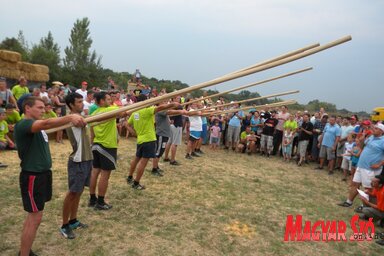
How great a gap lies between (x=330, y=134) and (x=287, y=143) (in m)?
1.68

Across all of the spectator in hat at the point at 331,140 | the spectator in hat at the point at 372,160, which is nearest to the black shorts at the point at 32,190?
the spectator in hat at the point at 372,160

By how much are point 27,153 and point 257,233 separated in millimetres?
3563

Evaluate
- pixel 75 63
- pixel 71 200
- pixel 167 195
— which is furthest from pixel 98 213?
pixel 75 63

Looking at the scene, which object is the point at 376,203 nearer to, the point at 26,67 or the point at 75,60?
the point at 26,67

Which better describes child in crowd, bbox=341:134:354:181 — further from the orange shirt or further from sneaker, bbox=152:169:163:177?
sneaker, bbox=152:169:163:177

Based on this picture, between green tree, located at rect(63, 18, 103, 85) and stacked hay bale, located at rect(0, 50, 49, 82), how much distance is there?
18258 millimetres

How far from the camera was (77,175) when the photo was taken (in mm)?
4207

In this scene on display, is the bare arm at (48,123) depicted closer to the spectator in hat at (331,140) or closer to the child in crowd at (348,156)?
the child in crowd at (348,156)

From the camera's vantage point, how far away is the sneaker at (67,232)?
4254 mm

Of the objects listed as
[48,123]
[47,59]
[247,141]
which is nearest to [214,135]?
[247,141]

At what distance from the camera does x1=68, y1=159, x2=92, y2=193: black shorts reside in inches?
165

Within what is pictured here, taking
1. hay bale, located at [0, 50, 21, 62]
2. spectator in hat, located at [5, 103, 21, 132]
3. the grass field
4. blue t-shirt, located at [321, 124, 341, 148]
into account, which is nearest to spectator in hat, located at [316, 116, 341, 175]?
blue t-shirt, located at [321, 124, 341, 148]

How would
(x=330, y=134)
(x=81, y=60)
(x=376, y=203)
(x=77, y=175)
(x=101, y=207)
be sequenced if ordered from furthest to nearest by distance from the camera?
(x=81, y=60), (x=330, y=134), (x=376, y=203), (x=101, y=207), (x=77, y=175)

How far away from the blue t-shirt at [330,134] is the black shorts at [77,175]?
9.14m
